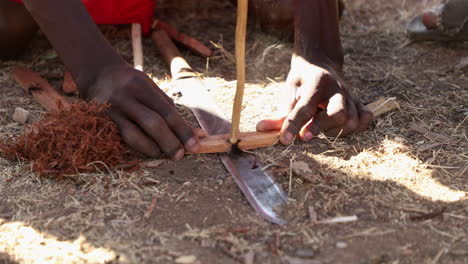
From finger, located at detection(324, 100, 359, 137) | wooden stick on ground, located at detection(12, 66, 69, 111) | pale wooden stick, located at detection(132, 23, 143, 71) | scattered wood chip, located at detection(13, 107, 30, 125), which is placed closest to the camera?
finger, located at detection(324, 100, 359, 137)

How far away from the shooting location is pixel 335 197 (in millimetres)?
1813

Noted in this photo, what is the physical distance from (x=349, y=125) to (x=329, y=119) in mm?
108

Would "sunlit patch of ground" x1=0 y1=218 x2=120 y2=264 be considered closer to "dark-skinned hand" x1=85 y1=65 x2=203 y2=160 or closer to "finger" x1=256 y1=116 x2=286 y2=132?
"dark-skinned hand" x1=85 y1=65 x2=203 y2=160

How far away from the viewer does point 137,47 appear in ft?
9.66

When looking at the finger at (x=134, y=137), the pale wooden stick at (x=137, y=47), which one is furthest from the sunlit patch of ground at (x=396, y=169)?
the pale wooden stick at (x=137, y=47)

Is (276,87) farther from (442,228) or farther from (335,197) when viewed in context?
(442,228)

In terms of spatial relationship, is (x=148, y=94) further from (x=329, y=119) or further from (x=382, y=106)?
(x=382, y=106)

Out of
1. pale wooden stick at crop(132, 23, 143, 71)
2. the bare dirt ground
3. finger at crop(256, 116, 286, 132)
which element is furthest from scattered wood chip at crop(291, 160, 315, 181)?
pale wooden stick at crop(132, 23, 143, 71)

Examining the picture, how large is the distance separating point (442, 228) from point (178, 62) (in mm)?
1631

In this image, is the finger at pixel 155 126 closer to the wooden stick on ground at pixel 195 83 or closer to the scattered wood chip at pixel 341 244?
the wooden stick on ground at pixel 195 83

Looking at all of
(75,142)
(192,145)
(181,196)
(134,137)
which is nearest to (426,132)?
(192,145)

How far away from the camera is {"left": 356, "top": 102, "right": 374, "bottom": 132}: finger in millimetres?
2215

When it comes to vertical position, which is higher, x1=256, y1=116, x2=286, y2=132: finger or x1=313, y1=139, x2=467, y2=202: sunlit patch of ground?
x1=256, y1=116, x2=286, y2=132: finger

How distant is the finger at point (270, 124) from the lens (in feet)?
7.10
